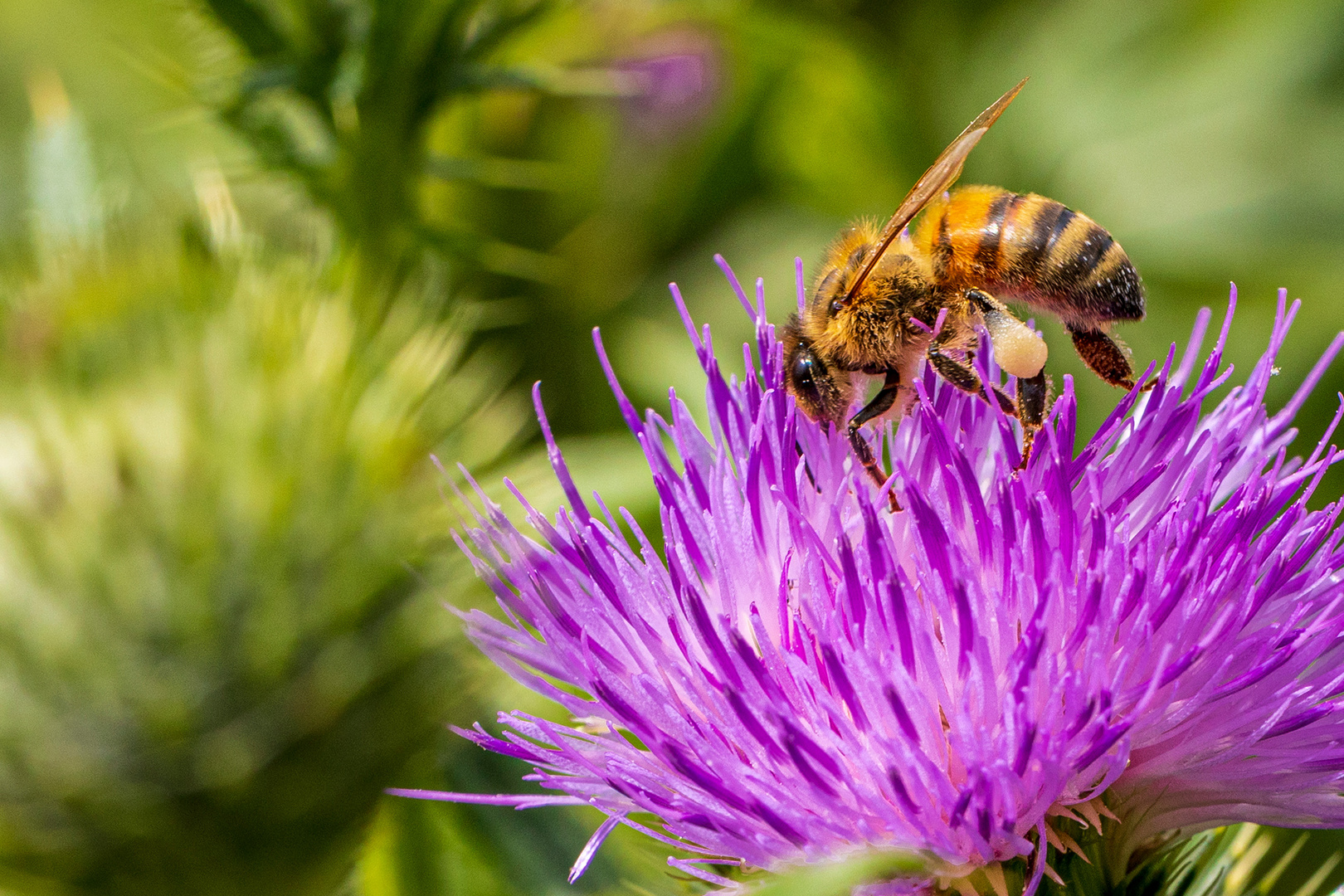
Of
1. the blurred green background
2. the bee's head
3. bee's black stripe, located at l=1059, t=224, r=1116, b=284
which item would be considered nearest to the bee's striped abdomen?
bee's black stripe, located at l=1059, t=224, r=1116, b=284

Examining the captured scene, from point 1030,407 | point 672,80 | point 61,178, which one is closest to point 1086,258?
point 1030,407

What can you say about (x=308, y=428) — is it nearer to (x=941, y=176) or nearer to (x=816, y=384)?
(x=816, y=384)

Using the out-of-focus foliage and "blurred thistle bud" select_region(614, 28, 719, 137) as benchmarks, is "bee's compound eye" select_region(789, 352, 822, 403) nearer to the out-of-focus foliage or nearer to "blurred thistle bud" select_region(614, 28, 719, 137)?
the out-of-focus foliage

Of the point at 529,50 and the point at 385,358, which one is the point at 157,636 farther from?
the point at 529,50

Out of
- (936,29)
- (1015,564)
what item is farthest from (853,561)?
(936,29)

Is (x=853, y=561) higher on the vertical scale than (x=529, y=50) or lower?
lower
